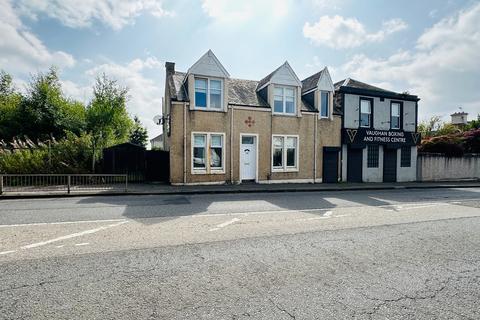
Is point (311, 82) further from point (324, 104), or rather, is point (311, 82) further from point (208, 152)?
point (208, 152)

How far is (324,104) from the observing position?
1883 cm

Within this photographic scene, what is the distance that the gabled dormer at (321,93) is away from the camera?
1831cm

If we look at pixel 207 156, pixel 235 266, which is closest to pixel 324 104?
pixel 207 156

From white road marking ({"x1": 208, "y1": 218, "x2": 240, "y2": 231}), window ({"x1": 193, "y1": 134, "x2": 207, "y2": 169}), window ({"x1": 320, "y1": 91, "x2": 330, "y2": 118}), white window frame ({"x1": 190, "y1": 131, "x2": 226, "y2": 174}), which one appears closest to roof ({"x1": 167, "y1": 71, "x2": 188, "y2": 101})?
white window frame ({"x1": 190, "y1": 131, "x2": 226, "y2": 174})

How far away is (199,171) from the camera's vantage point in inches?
618

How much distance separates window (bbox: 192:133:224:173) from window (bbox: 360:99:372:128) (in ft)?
36.0

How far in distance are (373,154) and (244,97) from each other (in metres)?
10.7

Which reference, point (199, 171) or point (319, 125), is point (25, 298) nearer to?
point (199, 171)

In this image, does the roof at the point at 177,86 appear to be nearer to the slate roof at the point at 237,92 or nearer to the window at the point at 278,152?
the slate roof at the point at 237,92

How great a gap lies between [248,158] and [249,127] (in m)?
1.96

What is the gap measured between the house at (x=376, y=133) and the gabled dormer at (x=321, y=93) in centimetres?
111

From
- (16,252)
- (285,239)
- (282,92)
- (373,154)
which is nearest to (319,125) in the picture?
(282,92)

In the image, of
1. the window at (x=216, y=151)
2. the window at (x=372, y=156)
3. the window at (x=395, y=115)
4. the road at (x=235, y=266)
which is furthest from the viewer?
the window at (x=395, y=115)

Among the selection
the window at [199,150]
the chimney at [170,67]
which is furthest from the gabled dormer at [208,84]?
the chimney at [170,67]
